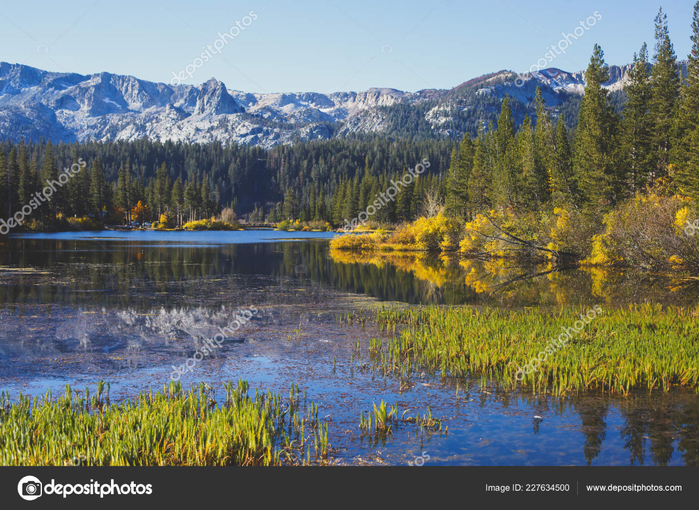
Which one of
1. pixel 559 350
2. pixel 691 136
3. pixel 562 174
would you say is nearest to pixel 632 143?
pixel 562 174

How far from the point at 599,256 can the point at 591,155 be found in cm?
1242

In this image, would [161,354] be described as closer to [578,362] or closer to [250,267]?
[578,362]

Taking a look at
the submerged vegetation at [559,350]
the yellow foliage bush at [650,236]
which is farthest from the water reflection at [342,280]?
the submerged vegetation at [559,350]

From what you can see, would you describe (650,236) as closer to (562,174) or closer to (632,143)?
(632,143)

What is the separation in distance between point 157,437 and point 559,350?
8.79 m

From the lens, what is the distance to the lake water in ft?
25.6

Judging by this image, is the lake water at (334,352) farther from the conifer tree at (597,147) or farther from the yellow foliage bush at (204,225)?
the yellow foliage bush at (204,225)

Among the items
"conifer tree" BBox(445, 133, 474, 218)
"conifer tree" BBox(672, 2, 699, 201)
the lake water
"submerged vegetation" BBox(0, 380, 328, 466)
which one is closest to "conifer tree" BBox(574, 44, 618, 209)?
"conifer tree" BBox(672, 2, 699, 201)

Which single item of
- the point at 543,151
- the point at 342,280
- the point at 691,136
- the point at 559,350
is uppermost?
the point at 543,151

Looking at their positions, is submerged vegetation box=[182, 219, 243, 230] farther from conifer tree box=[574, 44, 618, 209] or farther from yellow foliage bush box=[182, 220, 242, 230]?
conifer tree box=[574, 44, 618, 209]

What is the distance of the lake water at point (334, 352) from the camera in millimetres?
7805

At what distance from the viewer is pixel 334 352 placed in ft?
44.2

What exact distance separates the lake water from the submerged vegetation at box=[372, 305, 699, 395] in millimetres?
532

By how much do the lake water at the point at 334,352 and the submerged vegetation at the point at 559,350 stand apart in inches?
20.9
